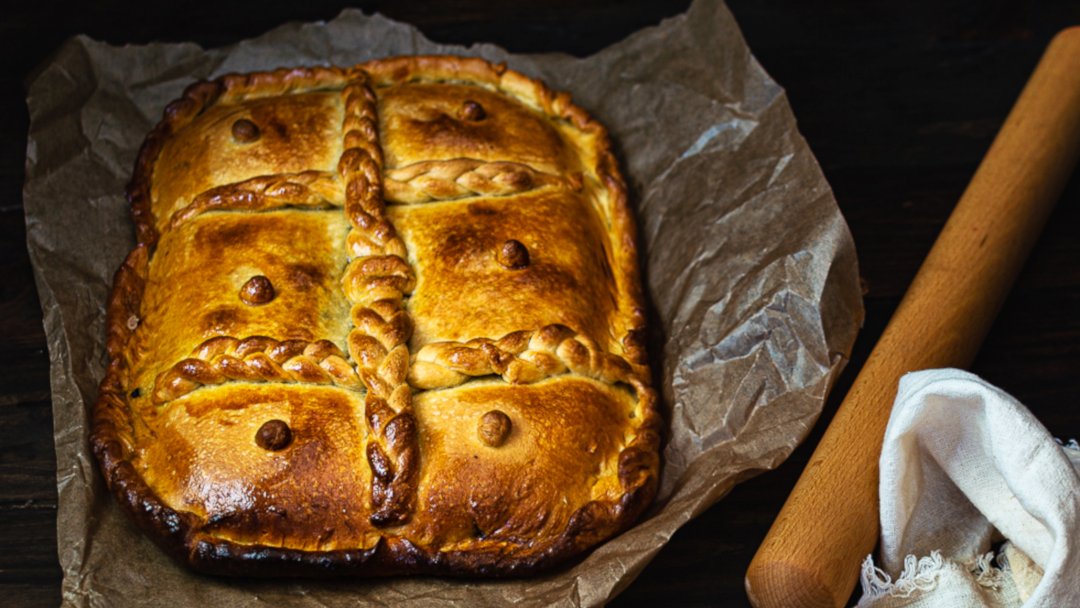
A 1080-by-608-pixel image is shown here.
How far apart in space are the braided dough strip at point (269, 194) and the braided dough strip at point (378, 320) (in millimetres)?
63

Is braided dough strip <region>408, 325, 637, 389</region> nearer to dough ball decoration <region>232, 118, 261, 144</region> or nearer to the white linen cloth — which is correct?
the white linen cloth

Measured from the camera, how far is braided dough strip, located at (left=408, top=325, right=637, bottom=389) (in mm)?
3152

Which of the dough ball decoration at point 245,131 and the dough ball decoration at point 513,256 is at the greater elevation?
the dough ball decoration at point 245,131

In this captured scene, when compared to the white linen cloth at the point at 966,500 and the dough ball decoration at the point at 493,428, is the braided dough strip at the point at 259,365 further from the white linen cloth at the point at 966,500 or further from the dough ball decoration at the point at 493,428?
the white linen cloth at the point at 966,500

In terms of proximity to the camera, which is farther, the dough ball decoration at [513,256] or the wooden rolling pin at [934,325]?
the dough ball decoration at [513,256]

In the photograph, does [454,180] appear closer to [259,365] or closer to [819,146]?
[259,365]

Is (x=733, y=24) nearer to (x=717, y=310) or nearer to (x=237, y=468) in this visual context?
(x=717, y=310)

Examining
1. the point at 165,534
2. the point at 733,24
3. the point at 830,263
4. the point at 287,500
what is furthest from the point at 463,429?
the point at 733,24

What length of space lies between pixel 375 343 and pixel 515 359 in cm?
34

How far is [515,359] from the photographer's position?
3.18 meters

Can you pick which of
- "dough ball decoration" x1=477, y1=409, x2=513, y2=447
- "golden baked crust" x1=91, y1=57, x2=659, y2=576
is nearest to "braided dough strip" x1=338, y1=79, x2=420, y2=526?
"golden baked crust" x1=91, y1=57, x2=659, y2=576

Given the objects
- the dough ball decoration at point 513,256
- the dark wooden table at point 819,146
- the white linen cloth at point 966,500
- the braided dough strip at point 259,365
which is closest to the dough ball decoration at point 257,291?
the braided dough strip at point 259,365

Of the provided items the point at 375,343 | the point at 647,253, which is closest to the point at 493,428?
the point at 375,343

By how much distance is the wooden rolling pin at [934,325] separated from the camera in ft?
9.43
